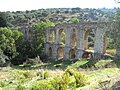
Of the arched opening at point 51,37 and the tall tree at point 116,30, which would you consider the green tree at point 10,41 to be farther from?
the tall tree at point 116,30

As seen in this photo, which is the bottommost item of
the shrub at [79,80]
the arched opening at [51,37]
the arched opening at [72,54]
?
the arched opening at [72,54]

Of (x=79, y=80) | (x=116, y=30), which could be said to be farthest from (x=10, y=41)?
(x=79, y=80)

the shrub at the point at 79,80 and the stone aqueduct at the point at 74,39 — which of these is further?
the stone aqueduct at the point at 74,39

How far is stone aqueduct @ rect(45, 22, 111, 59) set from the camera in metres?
36.8

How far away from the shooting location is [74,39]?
4538cm

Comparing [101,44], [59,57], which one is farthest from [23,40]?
[101,44]

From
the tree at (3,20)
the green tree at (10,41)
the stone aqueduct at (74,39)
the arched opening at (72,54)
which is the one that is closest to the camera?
the stone aqueduct at (74,39)

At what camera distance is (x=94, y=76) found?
50.4ft

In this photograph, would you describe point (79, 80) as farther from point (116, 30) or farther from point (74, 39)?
point (74, 39)

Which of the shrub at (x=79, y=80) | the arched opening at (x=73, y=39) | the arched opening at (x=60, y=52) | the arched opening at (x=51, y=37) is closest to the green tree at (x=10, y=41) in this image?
the arched opening at (x=51, y=37)

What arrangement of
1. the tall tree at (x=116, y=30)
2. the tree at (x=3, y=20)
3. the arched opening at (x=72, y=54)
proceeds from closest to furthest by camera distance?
1. the tall tree at (x=116, y=30)
2. the arched opening at (x=72, y=54)
3. the tree at (x=3, y=20)

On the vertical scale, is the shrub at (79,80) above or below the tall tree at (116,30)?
below

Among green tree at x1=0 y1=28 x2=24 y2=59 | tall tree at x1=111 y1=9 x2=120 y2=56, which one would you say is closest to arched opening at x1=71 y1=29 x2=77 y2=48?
green tree at x1=0 y1=28 x2=24 y2=59

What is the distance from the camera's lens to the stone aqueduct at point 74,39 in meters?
36.8
